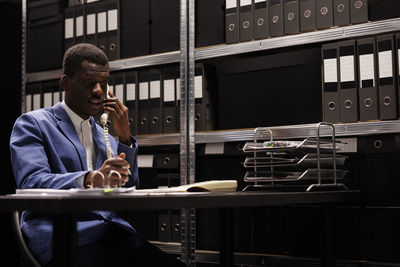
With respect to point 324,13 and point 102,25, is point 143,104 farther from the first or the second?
point 324,13

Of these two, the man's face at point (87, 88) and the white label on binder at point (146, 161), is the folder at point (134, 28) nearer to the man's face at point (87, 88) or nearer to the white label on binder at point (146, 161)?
the white label on binder at point (146, 161)

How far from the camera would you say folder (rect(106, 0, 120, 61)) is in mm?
3023

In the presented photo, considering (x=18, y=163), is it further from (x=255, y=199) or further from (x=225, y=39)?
(x=225, y=39)

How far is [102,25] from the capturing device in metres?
3.08

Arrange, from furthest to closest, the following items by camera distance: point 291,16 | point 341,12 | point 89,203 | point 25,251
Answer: point 291,16, point 341,12, point 25,251, point 89,203

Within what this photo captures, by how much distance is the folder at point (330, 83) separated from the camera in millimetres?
2383

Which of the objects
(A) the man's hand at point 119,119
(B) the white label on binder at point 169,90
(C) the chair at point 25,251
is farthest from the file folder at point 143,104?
(C) the chair at point 25,251

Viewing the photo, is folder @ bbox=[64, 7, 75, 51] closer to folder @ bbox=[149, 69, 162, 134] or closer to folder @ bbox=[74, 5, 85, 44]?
folder @ bbox=[74, 5, 85, 44]

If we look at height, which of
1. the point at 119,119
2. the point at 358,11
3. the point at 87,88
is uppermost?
the point at 358,11

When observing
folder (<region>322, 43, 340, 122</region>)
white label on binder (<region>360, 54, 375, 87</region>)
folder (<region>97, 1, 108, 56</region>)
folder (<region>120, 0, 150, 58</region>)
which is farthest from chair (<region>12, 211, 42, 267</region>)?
folder (<region>97, 1, 108, 56</region>)

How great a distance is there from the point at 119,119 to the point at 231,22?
0.94 m

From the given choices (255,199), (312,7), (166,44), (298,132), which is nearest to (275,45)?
(312,7)

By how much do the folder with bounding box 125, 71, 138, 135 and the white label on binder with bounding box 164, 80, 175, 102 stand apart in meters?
0.17

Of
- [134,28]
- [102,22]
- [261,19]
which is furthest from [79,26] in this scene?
[261,19]
